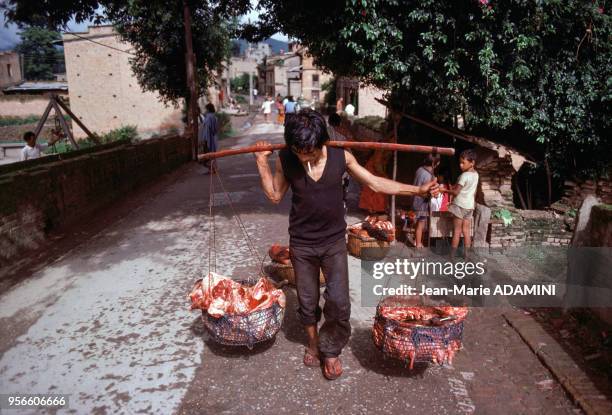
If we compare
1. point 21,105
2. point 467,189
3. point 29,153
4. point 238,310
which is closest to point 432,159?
point 467,189

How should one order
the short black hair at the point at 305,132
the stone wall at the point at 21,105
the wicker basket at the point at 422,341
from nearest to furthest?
the short black hair at the point at 305,132
the wicker basket at the point at 422,341
the stone wall at the point at 21,105

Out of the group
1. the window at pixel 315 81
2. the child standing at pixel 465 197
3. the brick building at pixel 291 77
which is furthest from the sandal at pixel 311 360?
the window at pixel 315 81

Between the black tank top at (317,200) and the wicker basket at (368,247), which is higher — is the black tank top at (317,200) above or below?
above

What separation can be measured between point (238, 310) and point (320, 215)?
1.20m

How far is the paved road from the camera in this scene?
346 cm

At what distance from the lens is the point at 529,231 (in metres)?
7.16

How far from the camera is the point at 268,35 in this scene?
921 cm

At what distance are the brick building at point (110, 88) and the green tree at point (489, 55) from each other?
21.8 metres

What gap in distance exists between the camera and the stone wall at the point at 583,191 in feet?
23.4

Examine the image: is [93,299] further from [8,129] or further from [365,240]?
[8,129]

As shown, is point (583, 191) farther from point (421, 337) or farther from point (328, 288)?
point (328, 288)

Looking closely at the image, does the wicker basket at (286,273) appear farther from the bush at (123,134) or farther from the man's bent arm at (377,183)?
the bush at (123,134)

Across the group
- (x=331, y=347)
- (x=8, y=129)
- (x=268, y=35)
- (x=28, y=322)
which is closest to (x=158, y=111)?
(x=8, y=129)

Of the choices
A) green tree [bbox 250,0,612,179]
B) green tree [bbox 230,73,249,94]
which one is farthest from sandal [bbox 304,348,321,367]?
green tree [bbox 230,73,249,94]
